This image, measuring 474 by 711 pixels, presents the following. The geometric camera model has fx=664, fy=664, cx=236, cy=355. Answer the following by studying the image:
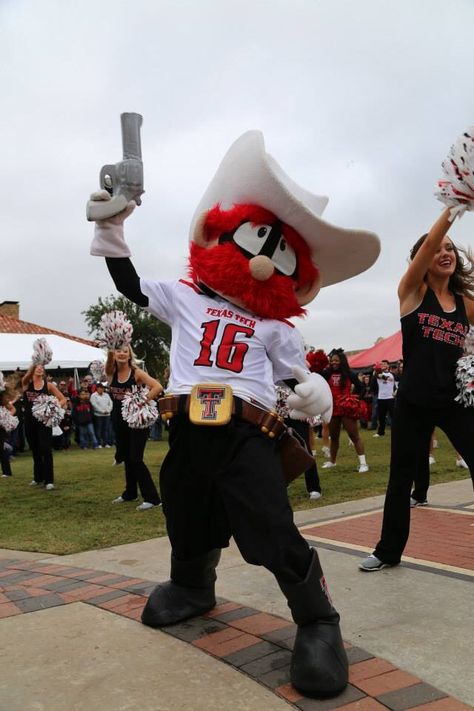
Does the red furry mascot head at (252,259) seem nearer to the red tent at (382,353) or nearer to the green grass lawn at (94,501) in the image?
the green grass lawn at (94,501)

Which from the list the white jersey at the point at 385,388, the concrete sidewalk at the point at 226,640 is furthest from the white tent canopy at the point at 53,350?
the concrete sidewalk at the point at 226,640

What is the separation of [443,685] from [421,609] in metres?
0.79

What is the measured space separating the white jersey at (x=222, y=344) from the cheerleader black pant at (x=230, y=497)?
19 cm

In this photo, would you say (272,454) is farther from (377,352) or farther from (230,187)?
(377,352)

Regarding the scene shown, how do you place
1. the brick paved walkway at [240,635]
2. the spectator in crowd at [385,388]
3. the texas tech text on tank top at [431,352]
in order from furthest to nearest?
the spectator in crowd at [385,388], the texas tech text on tank top at [431,352], the brick paved walkway at [240,635]

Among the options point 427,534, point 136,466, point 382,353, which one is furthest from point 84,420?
point 427,534

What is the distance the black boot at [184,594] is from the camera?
3.00 meters

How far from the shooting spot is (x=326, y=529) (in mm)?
4906

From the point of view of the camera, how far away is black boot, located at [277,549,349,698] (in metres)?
2.33

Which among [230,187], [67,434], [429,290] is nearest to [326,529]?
[429,290]

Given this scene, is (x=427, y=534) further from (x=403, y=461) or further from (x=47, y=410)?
(x=47, y=410)

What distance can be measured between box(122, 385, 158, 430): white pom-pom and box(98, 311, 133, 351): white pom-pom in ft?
2.05

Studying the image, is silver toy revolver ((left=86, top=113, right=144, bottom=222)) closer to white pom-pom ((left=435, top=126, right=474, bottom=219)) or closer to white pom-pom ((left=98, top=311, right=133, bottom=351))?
white pom-pom ((left=435, top=126, right=474, bottom=219))

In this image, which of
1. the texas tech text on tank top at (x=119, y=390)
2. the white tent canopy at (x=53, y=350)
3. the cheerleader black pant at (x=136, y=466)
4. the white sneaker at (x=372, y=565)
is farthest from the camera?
the white tent canopy at (x=53, y=350)
